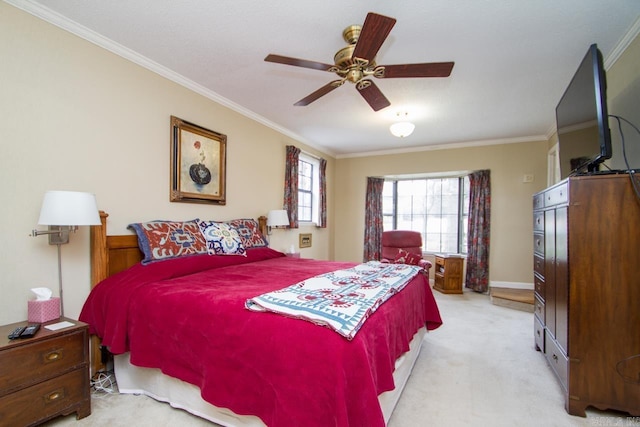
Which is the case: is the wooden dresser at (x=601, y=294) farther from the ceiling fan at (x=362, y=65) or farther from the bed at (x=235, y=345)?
the ceiling fan at (x=362, y=65)

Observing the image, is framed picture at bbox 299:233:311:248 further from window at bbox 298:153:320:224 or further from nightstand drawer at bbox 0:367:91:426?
nightstand drawer at bbox 0:367:91:426

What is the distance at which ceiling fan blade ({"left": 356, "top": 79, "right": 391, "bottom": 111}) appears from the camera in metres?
2.23

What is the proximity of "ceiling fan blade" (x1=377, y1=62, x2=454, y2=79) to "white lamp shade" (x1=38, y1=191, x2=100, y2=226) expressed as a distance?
211 cm

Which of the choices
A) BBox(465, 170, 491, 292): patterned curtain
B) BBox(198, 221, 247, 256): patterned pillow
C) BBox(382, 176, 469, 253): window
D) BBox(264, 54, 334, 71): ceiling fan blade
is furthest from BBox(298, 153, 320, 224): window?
BBox(264, 54, 334, 71): ceiling fan blade

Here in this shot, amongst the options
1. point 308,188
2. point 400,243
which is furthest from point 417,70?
point 308,188

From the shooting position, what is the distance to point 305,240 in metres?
5.19

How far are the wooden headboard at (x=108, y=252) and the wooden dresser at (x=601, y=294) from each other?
3.15m

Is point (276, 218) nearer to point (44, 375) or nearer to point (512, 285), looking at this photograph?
point (44, 375)

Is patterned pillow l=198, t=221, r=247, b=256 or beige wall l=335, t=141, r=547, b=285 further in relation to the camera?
beige wall l=335, t=141, r=547, b=285

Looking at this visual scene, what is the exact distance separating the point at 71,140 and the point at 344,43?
215 centimetres

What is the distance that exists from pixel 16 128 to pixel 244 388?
213 centimetres

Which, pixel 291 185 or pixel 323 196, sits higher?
pixel 291 185

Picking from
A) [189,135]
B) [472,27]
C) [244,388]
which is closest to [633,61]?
[472,27]

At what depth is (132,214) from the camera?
253 centimetres
